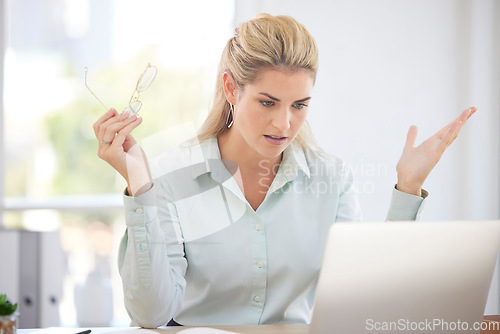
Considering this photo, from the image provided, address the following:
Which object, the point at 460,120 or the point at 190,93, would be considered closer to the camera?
the point at 460,120

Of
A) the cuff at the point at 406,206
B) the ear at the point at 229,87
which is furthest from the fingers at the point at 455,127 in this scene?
the ear at the point at 229,87

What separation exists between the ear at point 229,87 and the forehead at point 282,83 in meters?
0.11

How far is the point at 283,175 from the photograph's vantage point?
1.41 metres

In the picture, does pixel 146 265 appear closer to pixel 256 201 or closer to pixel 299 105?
pixel 256 201

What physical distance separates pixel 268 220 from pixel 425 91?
1.40 meters

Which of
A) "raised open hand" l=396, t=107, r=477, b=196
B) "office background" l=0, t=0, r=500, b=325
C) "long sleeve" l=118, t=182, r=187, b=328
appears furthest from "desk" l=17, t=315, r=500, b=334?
"office background" l=0, t=0, r=500, b=325

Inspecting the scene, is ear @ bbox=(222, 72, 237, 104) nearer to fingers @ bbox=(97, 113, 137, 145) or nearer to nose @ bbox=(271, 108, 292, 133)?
nose @ bbox=(271, 108, 292, 133)

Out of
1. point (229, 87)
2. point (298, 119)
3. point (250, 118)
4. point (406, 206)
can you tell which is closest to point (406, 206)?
point (406, 206)

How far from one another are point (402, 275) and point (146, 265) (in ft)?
1.96

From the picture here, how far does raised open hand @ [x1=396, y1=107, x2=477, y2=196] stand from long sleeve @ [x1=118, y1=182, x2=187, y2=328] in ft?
2.01

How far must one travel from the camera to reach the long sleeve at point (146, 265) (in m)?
1.13

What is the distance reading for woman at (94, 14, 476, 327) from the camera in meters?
1.26

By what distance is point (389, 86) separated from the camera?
2391mm

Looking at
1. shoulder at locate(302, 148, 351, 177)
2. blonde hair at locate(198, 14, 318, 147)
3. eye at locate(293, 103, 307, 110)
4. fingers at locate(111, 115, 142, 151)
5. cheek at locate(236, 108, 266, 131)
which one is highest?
blonde hair at locate(198, 14, 318, 147)
